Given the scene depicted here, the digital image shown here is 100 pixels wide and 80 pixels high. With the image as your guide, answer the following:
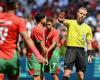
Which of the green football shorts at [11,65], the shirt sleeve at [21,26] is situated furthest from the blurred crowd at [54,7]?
the shirt sleeve at [21,26]

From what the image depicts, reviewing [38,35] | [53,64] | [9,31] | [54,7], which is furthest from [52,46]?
[54,7]

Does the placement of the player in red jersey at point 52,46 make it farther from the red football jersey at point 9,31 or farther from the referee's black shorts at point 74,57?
the red football jersey at point 9,31

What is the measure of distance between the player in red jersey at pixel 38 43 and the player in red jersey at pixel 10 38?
161 inches

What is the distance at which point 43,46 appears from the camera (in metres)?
14.2

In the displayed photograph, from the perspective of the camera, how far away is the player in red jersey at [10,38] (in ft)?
32.5

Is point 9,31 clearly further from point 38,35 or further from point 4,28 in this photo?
point 38,35

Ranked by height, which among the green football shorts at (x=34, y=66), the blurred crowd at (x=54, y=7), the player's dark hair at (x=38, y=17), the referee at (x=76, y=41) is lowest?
the green football shorts at (x=34, y=66)

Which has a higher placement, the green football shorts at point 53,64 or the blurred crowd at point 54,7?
the blurred crowd at point 54,7

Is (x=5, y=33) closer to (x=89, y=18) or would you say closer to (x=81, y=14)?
(x=81, y=14)

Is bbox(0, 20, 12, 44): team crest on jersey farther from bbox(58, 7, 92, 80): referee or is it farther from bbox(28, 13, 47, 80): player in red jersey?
bbox(58, 7, 92, 80): referee

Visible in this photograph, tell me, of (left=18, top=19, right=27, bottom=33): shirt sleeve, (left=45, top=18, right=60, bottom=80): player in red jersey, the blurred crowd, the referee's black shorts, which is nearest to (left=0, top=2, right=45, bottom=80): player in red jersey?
(left=18, top=19, right=27, bottom=33): shirt sleeve

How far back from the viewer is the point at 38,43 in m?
14.2

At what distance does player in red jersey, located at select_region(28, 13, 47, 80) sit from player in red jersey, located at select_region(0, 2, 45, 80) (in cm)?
408

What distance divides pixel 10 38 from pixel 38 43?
14.0 feet
